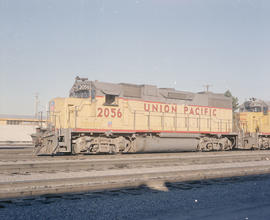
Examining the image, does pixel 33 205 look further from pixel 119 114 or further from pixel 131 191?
pixel 119 114

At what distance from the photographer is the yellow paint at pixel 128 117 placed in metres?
13.7

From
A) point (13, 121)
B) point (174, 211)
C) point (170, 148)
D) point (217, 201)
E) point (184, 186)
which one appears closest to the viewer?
point (174, 211)

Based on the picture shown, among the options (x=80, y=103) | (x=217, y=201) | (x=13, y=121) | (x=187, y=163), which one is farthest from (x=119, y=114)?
(x=13, y=121)

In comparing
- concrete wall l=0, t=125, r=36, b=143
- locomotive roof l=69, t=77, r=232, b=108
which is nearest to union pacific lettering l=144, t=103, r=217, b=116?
locomotive roof l=69, t=77, r=232, b=108

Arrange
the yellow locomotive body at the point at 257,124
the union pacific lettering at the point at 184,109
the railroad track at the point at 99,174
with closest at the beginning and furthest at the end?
1. the railroad track at the point at 99,174
2. the union pacific lettering at the point at 184,109
3. the yellow locomotive body at the point at 257,124

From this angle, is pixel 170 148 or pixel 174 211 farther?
pixel 170 148

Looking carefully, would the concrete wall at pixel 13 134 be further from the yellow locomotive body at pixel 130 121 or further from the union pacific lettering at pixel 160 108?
the union pacific lettering at pixel 160 108

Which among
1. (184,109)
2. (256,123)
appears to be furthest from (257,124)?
(184,109)

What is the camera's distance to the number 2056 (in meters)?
14.1

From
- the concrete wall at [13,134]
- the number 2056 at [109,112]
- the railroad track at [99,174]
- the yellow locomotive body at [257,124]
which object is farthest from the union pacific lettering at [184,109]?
the concrete wall at [13,134]

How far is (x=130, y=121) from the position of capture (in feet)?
49.2

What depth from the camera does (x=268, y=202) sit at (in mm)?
6008

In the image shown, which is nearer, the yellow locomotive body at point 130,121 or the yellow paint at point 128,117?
the yellow locomotive body at point 130,121

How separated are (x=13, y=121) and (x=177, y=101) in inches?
1362
